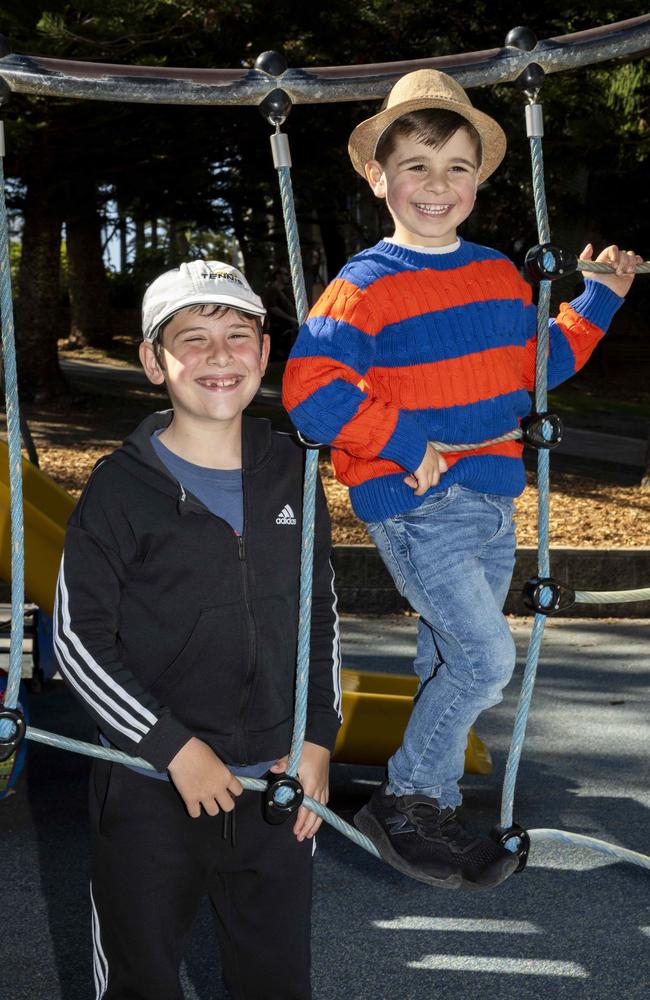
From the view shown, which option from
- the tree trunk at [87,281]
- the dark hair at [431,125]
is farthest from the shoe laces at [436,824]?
the tree trunk at [87,281]

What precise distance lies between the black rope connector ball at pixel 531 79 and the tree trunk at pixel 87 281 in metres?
10.1

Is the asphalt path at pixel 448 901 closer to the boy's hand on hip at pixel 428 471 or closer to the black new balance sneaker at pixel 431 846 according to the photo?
the black new balance sneaker at pixel 431 846

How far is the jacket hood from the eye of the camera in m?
1.97

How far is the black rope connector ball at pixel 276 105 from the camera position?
2.25 metres

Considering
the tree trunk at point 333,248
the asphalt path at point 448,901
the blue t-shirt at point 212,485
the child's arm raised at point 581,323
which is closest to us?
the blue t-shirt at point 212,485

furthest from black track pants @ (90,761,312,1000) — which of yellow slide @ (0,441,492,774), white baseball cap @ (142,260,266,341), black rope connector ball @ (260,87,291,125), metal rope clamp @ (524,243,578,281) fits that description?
yellow slide @ (0,441,492,774)

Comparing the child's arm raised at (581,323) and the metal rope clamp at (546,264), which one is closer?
the metal rope clamp at (546,264)

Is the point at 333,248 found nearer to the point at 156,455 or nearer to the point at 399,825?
the point at 399,825

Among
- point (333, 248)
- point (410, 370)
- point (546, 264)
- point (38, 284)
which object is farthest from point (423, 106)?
point (333, 248)

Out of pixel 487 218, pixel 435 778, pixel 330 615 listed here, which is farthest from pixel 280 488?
pixel 487 218

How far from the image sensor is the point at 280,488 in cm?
209

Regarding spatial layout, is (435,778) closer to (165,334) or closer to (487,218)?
(165,334)

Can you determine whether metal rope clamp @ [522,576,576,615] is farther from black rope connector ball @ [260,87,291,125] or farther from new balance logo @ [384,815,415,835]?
black rope connector ball @ [260,87,291,125]

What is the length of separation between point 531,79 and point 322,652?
112cm
